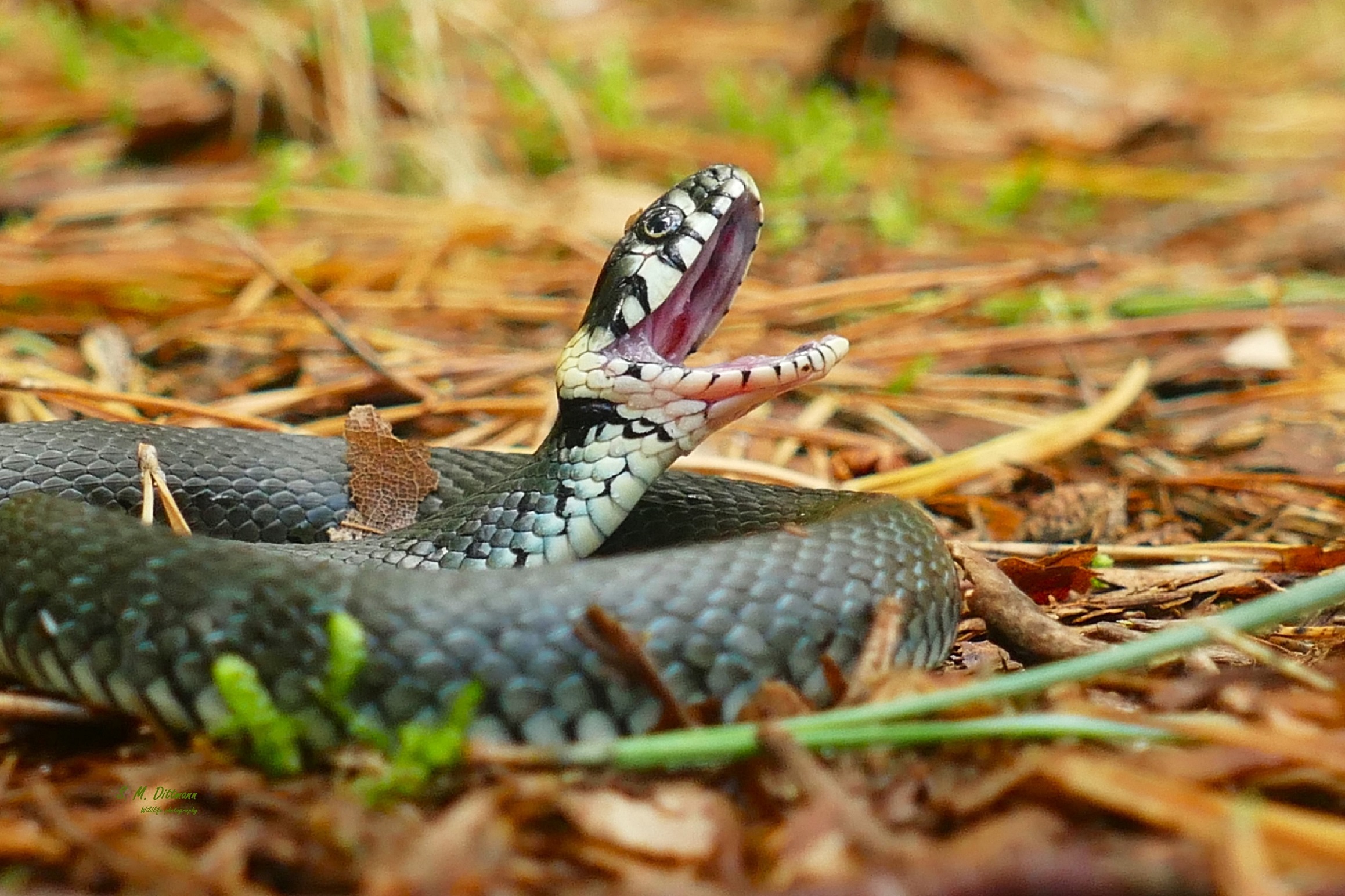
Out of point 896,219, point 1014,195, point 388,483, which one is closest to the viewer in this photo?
point 388,483

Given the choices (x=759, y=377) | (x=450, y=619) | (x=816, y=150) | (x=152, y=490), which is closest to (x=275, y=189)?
(x=152, y=490)

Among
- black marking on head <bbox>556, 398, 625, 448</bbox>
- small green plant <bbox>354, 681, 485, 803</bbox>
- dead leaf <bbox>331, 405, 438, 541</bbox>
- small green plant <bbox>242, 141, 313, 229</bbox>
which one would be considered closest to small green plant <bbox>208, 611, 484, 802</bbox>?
small green plant <bbox>354, 681, 485, 803</bbox>

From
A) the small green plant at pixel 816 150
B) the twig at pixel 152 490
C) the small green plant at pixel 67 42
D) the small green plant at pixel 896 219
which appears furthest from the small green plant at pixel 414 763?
the small green plant at pixel 67 42

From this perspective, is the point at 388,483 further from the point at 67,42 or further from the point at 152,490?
the point at 67,42

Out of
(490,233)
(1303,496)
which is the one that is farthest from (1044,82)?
(1303,496)

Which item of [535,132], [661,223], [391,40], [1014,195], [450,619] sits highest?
[391,40]

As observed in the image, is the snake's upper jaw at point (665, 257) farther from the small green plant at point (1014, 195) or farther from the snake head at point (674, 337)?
the small green plant at point (1014, 195)

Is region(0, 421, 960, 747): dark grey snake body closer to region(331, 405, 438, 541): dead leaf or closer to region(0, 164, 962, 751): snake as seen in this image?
region(0, 164, 962, 751): snake
